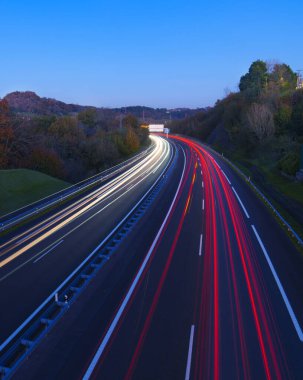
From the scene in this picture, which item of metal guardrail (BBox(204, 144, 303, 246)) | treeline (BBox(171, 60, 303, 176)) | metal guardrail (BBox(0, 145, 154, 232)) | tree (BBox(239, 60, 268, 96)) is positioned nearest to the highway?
metal guardrail (BBox(204, 144, 303, 246))

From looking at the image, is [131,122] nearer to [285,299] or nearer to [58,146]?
[58,146]

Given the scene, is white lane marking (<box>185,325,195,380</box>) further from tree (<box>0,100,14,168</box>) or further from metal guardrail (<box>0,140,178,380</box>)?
tree (<box>0,100,14,168</box>)

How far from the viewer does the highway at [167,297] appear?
9680mm

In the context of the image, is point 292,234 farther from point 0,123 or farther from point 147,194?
point 0,123

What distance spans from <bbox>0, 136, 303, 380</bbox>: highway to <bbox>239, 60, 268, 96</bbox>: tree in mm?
54290

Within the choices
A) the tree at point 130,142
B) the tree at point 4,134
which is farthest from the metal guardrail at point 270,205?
the tree at point 4,134

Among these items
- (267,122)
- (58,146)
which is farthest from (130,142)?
(267,122)

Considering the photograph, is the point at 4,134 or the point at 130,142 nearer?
the point at 4,134

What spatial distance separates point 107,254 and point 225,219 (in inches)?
386

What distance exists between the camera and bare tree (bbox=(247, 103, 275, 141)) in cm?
5206

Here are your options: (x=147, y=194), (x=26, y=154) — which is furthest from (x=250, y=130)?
(x=26, y=154)

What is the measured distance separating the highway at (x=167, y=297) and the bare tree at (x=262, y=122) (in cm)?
3104

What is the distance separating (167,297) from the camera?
13117 millimetres

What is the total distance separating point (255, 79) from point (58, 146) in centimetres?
5086
